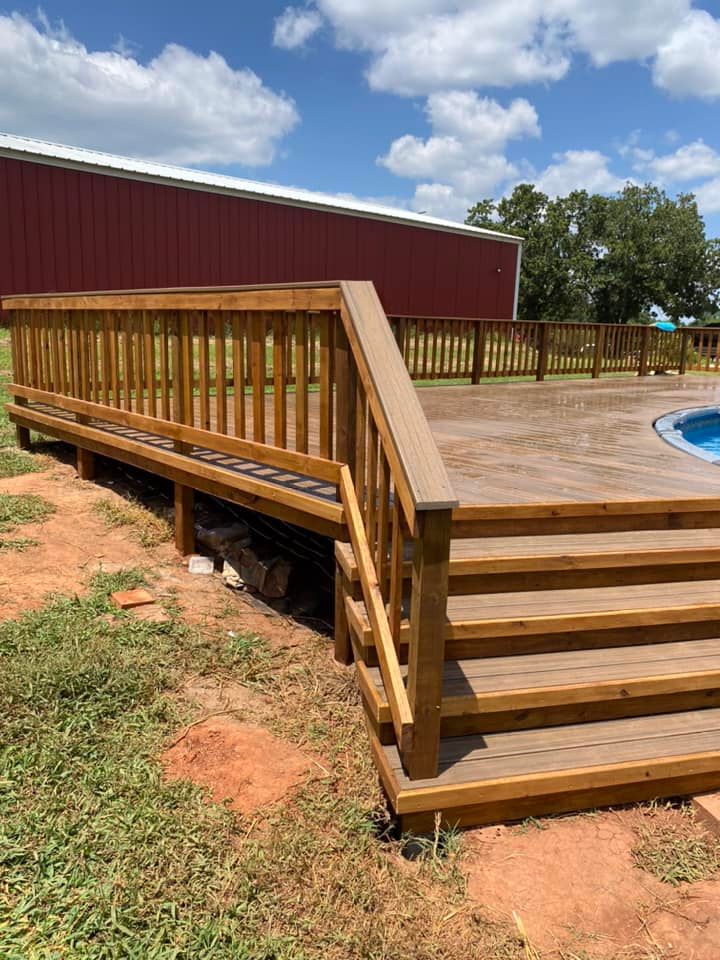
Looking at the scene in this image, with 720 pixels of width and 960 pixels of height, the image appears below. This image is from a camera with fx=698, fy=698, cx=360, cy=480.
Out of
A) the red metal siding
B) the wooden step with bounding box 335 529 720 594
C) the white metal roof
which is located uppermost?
the white metal roof

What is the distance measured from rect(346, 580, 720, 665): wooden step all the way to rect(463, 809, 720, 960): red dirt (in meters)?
0.57

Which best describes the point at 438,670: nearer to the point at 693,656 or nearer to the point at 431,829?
the point at 431,829

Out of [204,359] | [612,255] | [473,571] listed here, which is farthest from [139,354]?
[612,255]

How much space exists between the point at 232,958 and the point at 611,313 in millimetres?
43507

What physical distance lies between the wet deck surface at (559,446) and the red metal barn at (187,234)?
8.64 metres

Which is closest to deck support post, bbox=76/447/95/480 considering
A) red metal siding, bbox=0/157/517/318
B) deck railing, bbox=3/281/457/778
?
deck railing, bbox=3/281/457/778

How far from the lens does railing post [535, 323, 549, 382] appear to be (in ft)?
32.3

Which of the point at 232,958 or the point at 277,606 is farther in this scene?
the point at 277,606

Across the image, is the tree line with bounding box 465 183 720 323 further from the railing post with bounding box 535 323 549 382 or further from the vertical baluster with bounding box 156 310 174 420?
the vertical baluster with bounding box 156 310 174 420

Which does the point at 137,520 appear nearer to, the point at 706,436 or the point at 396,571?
the point at 396,571

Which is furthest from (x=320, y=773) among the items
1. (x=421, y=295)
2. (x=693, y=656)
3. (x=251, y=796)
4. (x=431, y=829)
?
(x=421, y=295)

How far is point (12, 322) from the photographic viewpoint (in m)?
6.07

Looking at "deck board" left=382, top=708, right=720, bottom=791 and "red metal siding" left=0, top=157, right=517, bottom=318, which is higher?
"red metal siding" left=0, top=157, right=517, bottom=318

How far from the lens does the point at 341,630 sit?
118 inches
